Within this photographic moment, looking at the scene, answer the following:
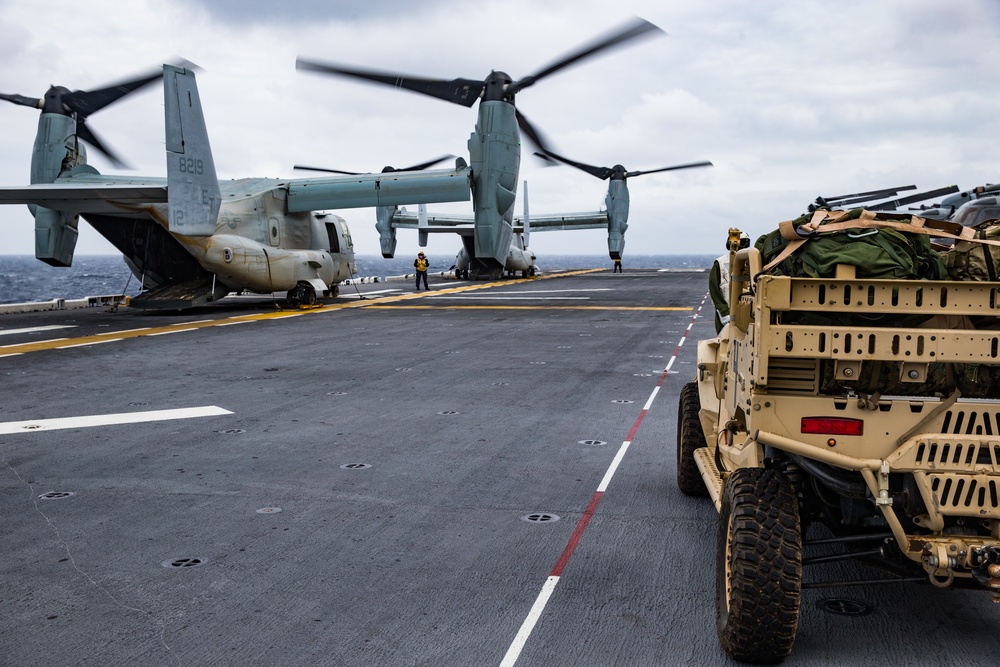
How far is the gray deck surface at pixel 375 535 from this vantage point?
3.99 meters

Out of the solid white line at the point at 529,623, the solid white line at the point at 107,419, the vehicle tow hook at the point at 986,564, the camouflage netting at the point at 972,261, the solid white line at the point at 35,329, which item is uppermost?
the camouflage netting at the point at 972,261

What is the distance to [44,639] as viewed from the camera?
401 centimetres

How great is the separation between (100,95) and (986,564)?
29232mm

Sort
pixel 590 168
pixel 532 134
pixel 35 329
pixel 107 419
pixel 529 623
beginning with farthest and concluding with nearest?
pixel 590 168, pixel 532 134, pixel 35 329, pixel 107 419, pixel 529 623

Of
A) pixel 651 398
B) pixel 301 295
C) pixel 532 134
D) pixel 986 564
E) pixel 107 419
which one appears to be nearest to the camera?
pixel 986 564

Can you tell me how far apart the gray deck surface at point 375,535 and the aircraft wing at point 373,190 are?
14395mm

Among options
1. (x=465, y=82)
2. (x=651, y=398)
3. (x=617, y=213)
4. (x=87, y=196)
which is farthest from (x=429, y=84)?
(x=617, y=213)

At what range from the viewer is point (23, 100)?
26141mm

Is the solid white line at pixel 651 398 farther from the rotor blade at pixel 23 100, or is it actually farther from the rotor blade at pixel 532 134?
the rotor blade at pixel 23 100

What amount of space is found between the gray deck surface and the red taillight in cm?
111

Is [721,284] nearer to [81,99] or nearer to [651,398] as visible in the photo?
[651,398]

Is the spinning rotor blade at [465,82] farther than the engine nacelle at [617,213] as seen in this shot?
No

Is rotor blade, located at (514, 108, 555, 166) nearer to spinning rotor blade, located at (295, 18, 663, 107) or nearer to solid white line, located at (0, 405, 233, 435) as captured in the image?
spinning rotor blade, located at (295, 18, 663, 107)

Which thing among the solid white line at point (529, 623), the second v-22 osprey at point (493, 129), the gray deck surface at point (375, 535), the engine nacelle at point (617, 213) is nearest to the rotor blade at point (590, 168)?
the engine nacelle at point (617, 213)
